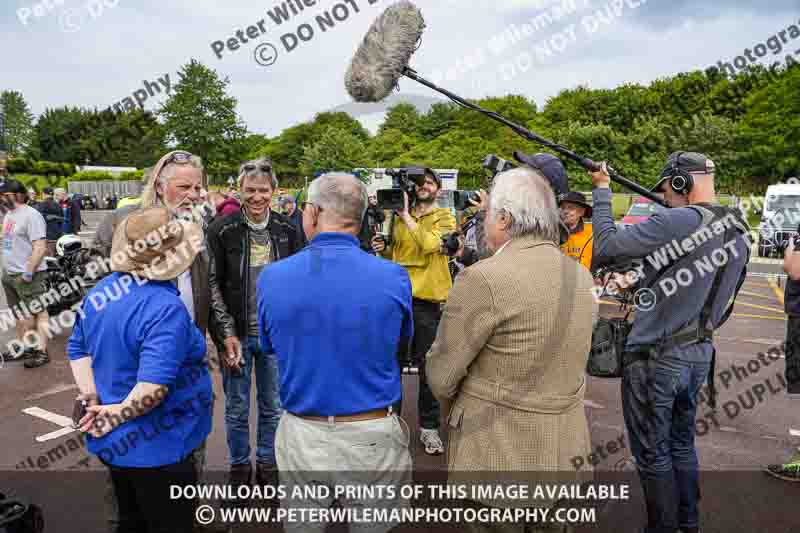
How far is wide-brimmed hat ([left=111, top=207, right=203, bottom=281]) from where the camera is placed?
2.06 metres

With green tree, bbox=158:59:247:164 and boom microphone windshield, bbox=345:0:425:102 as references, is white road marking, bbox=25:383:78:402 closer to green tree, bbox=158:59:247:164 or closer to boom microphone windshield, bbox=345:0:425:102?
boom microphone windshield, bbox=345:0:425:102

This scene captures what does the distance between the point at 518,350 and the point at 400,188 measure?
7.01 ft

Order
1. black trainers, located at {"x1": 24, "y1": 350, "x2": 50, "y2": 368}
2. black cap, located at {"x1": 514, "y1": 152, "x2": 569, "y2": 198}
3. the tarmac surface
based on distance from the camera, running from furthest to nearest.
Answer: black trainers, located at {"x1": 24, "y1": 350, "x2": 50, "y2": 368}, the tarmac surface, black cap, located at {"x1": 514, "y1": 152, "x2": 569, "y2": 198}

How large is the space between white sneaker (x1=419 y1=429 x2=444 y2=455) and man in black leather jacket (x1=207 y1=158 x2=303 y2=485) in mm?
1173

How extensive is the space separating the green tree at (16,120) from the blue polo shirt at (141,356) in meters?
95.3

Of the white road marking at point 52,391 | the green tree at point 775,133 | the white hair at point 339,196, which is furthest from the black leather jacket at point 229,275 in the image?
the green tree at point 775,133

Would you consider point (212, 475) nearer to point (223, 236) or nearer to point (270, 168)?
point (223, 236)

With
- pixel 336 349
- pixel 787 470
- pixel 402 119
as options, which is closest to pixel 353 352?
pixel 336 349

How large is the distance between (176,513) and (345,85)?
2.07 m

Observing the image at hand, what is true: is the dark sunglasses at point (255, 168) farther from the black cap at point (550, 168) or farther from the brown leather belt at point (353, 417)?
the brown leather belt at point (353, 417)

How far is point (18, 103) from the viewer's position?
326ft

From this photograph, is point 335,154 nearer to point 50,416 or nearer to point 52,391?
point 52,391

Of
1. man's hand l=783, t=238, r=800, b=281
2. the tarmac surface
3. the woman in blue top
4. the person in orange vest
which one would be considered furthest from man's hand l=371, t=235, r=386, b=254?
man's hand l=783, t=238, r=800, b=281

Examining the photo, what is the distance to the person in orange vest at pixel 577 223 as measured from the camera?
413cm
